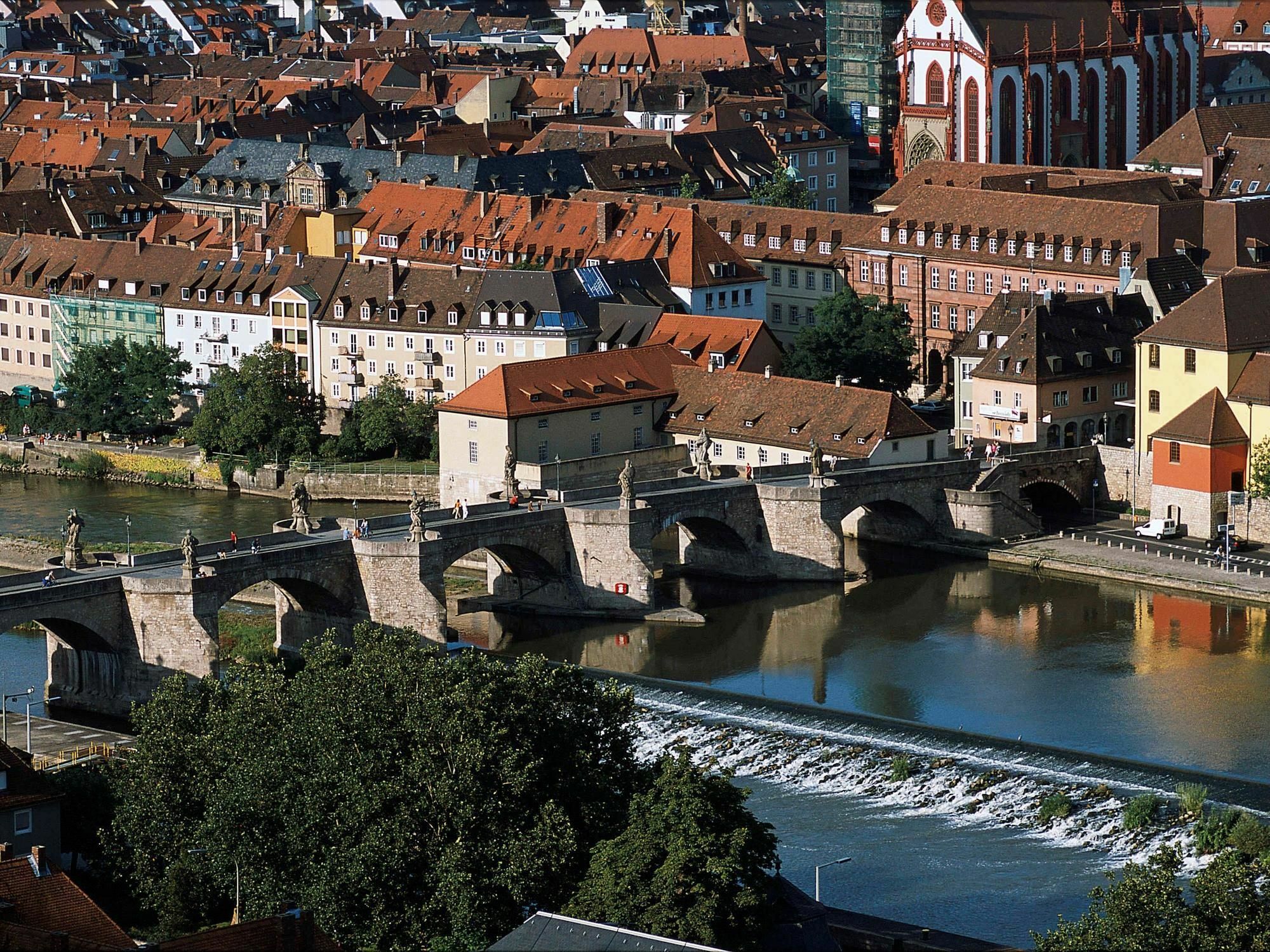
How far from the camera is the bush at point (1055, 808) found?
253 ft

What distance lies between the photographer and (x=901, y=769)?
3177 inches

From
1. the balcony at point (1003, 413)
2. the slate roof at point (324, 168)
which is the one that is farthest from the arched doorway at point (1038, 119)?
the balcony at point (1003, 413)

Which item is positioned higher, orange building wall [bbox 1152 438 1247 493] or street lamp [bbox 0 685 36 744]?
orange building wall [bbox 1152 438 1247 493]

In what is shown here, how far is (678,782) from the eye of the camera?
66250 millimetres

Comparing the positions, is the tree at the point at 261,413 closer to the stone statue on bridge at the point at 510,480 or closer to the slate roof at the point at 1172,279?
the stone statue on bridge at the point at 510,480

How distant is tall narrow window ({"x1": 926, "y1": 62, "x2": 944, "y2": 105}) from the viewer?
541 feet

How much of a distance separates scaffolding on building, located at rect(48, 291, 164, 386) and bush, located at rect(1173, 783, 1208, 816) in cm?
6254

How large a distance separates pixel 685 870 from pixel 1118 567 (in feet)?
135

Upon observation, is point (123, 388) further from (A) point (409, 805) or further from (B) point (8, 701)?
(A) point (409, 805)

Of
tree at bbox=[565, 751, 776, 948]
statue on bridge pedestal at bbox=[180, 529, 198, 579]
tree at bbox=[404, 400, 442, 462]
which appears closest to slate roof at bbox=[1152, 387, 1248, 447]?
tree at bbox=[404, 400, 442, 462]

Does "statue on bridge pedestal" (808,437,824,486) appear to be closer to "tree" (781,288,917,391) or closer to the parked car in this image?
the parked car

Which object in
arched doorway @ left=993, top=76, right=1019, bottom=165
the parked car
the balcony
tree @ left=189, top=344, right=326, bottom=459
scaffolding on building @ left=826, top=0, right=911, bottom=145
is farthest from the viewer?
scaffolding on building @ left=826, top=0, right=911, bottom=145

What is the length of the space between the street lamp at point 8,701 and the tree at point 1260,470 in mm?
38065

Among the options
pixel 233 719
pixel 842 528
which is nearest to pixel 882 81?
pixel 842 528
